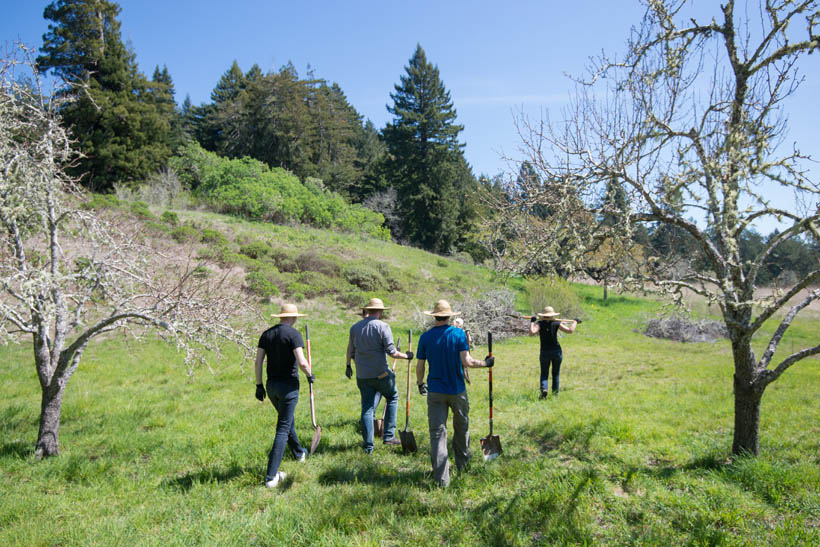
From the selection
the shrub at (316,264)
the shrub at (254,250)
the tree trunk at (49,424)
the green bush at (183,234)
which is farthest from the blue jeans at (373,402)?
the shrub at (254,250)

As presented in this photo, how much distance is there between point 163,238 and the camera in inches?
779

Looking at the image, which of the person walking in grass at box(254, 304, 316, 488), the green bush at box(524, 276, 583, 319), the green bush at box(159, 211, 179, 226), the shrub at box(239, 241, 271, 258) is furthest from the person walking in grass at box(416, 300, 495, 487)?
the green bush at box(159, 211, 179, 226)

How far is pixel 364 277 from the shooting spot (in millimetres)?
22875

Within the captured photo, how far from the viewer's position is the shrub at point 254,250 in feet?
74.4

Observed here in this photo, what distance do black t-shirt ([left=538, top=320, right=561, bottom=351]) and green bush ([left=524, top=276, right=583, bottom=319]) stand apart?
12576 millimetres

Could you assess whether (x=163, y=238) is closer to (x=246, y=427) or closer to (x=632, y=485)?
(x=246, y=427)

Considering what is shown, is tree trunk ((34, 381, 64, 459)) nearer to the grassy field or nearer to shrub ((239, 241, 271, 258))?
the grassy field

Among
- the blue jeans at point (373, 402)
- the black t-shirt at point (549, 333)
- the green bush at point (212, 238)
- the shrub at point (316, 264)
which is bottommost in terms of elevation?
the blue jeans at point (373, 402)

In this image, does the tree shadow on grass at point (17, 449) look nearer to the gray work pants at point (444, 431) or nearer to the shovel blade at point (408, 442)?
the shovel blade at point (408, 442)

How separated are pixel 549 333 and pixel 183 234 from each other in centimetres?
1824

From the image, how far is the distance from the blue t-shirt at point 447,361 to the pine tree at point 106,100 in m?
26.4

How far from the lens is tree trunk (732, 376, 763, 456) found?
4941 mm

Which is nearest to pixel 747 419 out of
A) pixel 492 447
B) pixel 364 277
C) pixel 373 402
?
pixel 492 447

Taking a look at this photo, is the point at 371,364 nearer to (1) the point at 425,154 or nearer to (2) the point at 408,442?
(2) the point at 408,442
